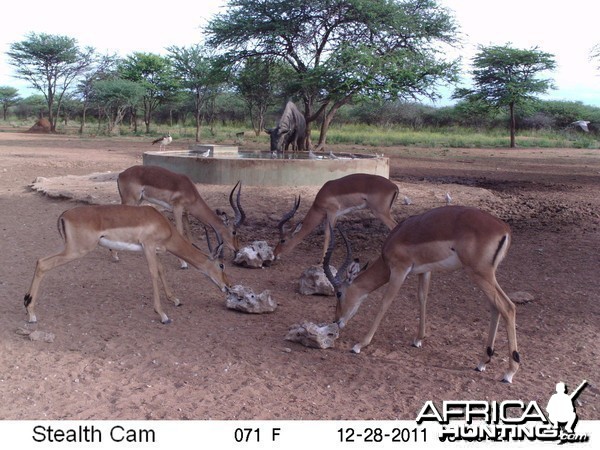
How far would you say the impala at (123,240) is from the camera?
18.4 ft

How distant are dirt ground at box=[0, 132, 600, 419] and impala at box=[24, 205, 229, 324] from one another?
344 mm

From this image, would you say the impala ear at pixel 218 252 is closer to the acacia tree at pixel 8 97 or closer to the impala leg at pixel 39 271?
the impala leg at pixel 39 271

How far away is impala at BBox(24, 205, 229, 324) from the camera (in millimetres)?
5602

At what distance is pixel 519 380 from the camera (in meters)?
4.55

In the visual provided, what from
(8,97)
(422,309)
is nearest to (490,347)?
(422,309)

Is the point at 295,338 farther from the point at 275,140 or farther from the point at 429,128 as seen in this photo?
the point at 429,128

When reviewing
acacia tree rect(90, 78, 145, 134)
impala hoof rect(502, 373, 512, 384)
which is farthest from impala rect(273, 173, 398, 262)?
acacia tree rect(90, 78, 145, 134)

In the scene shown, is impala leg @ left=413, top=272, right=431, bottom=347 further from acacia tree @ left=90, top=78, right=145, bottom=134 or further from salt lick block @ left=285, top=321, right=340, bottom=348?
acacia tree @ left=90, top=78, right=145, bottom=134

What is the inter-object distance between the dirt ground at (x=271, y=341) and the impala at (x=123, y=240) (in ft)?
1.13

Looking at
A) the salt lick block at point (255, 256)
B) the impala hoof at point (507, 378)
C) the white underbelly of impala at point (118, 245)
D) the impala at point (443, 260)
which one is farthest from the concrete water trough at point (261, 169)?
the impala hoof at point (507, 378)

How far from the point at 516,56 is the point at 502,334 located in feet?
106

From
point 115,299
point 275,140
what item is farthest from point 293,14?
point 115,299

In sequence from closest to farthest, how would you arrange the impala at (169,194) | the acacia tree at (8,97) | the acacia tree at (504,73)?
the impala at (169,194), the acacia tree at (504,73), the acacia tree at (8,97)

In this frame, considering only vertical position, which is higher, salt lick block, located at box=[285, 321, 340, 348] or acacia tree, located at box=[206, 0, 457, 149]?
acacia tree, located at box=[206, 0, 457, 149]
